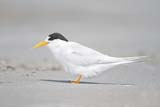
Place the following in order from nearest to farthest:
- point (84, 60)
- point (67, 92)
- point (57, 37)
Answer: point (67, 92), point (84, 60), point (57, 37)

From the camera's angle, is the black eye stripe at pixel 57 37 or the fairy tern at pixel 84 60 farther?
the black eye stripe at pixel 57 37

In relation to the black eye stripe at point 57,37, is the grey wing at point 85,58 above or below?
below

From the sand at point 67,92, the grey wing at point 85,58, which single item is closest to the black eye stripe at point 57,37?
the grey wing at point 85,58

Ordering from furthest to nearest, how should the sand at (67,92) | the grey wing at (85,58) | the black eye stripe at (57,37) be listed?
the black eye stripe at (57,37), the grey wing at (85,58), the sand at (67,92)

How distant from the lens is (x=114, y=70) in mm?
11055

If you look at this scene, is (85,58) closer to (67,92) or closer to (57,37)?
(57,37)

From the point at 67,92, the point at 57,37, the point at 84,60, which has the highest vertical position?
the point at 57,37

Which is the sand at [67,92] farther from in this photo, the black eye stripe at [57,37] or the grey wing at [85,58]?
the black eye stripe at [57,37]

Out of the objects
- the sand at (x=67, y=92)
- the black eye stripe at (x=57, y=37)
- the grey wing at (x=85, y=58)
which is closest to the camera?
the sand at (x=67, y=92)

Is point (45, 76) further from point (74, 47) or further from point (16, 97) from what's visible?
point (16, 97)

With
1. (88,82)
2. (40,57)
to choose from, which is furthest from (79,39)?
(88,82)

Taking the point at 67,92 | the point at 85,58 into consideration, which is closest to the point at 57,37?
the point at 85,58

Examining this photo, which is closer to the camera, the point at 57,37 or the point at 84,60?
the point at 84,60

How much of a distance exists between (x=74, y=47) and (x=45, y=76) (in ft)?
2.49
